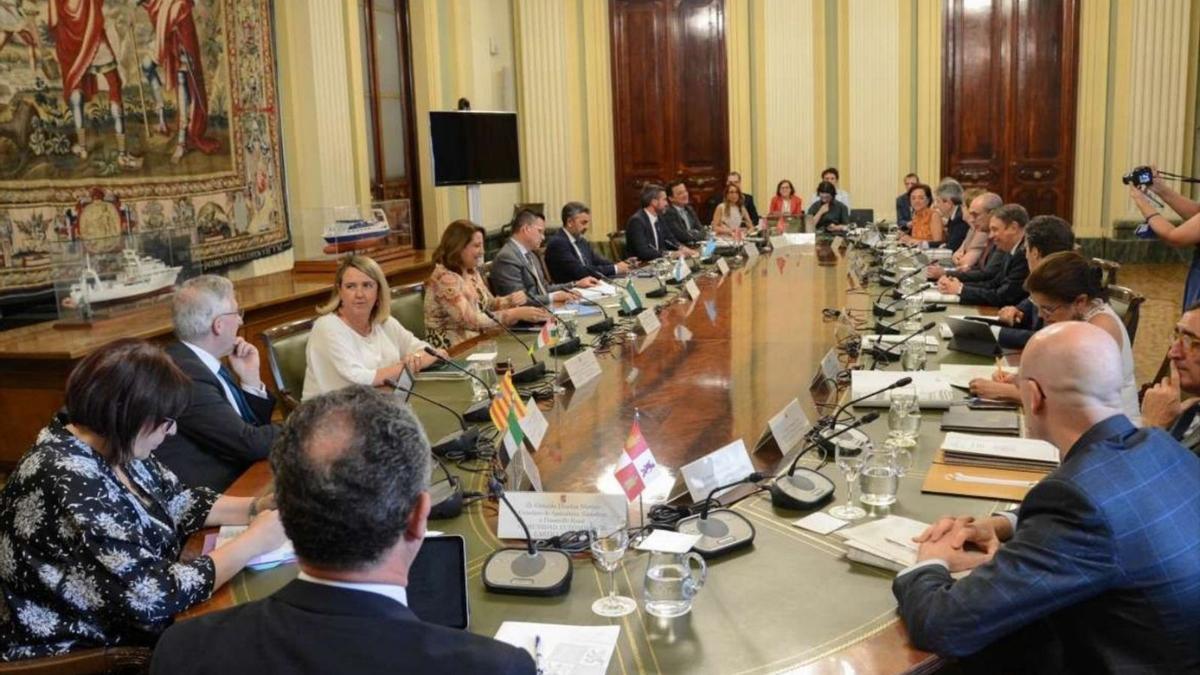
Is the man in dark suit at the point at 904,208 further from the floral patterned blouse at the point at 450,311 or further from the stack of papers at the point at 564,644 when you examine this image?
the stack of papers at the point at 564,644

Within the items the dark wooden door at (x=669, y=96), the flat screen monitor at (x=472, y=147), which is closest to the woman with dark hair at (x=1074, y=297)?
the flat screen monitor at (x=472, y=147)

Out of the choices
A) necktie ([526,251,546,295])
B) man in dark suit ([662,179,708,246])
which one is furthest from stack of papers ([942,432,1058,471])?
man in dark suit ([662,179,708,246])

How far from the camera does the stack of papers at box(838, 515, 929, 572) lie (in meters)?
1.80

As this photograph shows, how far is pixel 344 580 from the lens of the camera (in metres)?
1.11

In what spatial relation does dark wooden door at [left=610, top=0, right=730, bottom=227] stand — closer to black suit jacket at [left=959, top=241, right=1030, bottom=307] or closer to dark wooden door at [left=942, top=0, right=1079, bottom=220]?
dark wooden door at [left=942, top=0, right=1079, bottom=220]

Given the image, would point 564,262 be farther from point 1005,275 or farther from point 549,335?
point 549,335

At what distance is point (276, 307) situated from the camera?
5754 millimetres

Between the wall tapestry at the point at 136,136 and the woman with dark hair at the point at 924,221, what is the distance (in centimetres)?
482

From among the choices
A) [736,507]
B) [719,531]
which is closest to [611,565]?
[719,531]

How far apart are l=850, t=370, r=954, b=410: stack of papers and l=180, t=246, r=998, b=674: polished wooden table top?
0.09 metres

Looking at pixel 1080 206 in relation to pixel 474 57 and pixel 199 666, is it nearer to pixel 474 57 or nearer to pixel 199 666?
pixel 474 57

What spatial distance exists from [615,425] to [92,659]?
1.43 metres

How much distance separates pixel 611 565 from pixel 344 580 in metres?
0.70

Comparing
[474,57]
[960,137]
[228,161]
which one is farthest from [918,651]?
[960,137]
